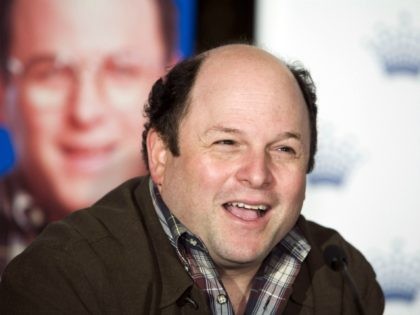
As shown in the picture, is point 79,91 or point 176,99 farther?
point 79,91

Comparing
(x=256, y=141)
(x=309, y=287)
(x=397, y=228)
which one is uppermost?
(x=256, y=141)

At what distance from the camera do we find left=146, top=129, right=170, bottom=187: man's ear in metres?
2.13

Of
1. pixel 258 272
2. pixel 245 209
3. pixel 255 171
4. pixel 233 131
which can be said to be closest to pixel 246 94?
pixel 233 131

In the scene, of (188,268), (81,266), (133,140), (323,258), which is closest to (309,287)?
(323,258)

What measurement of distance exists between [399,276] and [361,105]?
0.91m

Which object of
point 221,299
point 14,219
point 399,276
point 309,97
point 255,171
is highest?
point 309,97

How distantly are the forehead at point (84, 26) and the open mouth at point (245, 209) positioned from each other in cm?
163

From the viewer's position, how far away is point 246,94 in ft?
6.45

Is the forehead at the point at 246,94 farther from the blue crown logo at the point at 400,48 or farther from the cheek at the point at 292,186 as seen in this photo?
the blue crown logo at the point at 400,48

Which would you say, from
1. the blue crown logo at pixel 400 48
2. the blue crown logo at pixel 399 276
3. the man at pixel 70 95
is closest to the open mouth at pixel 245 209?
the man at pixel 70 95

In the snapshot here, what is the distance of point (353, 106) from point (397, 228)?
2.24 feet

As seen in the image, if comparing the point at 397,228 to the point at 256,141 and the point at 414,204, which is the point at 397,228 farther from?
the point at 256,141

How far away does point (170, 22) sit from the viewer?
3453 millimetres

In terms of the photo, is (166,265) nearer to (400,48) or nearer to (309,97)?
(309,97)
